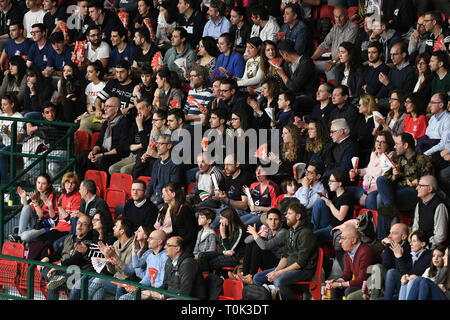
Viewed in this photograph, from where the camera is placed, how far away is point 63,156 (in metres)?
13.7

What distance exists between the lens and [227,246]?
36.1ft

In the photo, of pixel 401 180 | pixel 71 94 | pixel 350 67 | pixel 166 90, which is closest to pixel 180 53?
pixel 166 90

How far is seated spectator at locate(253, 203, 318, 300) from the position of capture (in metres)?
10.2

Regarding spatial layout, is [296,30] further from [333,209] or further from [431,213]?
[431,213]

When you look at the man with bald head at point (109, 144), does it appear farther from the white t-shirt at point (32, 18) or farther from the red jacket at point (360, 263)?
the red jacket at point (360, 263)

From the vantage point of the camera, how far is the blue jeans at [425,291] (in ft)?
30.5

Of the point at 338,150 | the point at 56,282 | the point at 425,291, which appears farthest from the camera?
the point at 338,150

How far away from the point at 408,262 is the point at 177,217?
9.11 ft

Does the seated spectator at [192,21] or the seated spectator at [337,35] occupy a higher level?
the seated spectator at [192,21]

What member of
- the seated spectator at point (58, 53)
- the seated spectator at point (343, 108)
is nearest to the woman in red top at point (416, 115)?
the seated spectator at point (343, 108)

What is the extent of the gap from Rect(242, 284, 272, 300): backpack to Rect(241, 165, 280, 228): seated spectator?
1.57 meters

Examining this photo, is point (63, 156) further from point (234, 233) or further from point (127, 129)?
point (234, 233)

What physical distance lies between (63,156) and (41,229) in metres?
1.40
